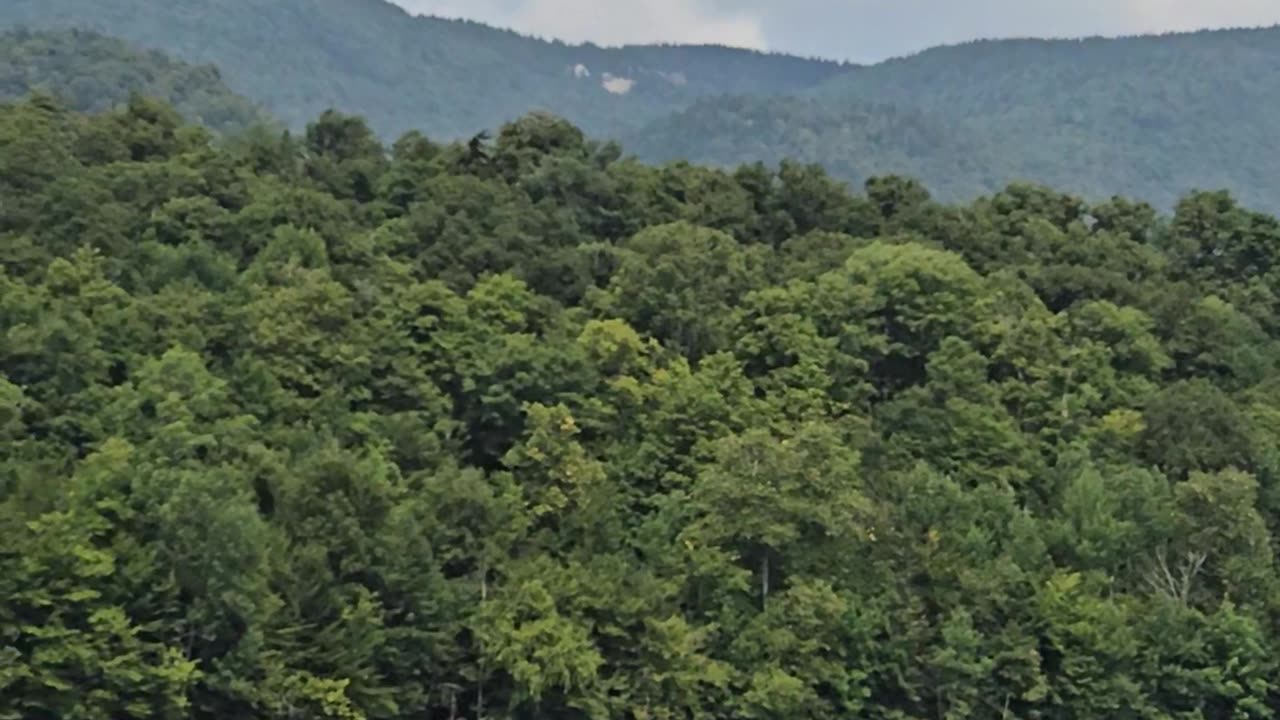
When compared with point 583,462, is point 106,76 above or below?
below

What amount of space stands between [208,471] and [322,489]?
96.0 inches

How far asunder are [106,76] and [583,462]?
104m

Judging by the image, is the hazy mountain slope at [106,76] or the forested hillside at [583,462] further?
the hazy mountain slope at [106,76]

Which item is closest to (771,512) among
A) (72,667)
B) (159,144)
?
(72,667)

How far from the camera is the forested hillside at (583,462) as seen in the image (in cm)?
3288

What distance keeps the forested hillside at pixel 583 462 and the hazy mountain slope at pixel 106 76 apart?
80.6 m

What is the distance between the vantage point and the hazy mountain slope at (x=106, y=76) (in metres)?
128

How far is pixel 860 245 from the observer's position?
5309 centimetres

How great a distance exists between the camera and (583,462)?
39.8 metres

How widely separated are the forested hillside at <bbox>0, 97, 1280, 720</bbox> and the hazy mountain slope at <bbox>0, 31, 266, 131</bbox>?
80559mm

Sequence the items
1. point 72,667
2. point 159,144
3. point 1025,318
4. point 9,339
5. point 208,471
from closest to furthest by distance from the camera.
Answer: point 72,667, point 208,471, point 9,339, point 1025,318, point 159,144

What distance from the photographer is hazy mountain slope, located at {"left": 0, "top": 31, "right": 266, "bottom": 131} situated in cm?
12838

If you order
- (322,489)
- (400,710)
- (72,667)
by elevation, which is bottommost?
(400,710)

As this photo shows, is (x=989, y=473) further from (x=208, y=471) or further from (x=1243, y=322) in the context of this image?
(x=208, y=471)
